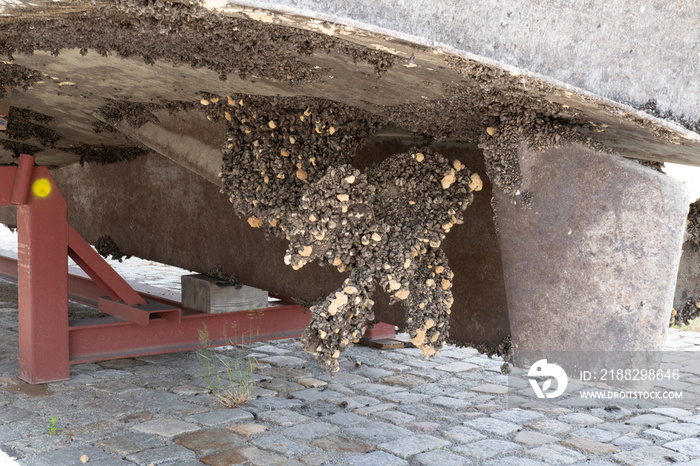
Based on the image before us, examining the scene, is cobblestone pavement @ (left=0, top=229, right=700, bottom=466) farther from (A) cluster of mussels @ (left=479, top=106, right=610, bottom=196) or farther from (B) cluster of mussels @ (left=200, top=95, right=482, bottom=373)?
(A) cluster of mussels @ (left=479, top=106, right=610, bottom=196)

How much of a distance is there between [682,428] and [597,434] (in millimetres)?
518

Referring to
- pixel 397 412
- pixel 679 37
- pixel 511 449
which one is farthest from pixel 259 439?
pixel 679 37

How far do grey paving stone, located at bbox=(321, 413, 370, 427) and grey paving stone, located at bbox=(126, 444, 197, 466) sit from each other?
82cm

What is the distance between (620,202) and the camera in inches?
82.7

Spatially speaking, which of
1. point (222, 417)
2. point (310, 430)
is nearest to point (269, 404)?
point (222, 417)

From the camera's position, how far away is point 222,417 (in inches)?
140

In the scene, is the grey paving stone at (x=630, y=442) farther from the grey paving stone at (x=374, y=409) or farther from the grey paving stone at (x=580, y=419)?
the grey paving stone at (x=374, y=409)

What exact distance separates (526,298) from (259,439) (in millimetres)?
1625

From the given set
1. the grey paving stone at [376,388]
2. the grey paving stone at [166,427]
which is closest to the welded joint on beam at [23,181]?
the grey paving stone at [166,427]

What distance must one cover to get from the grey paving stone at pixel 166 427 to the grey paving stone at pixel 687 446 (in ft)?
7.88

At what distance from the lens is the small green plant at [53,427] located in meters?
3.26

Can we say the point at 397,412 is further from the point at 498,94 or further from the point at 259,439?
the point at 498,94

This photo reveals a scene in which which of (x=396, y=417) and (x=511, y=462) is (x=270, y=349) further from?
(x=511, y=462)

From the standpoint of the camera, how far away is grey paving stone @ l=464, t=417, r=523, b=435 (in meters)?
3.48
